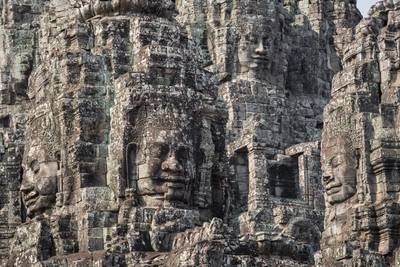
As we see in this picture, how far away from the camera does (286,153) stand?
243ft

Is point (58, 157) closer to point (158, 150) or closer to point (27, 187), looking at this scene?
point (27, 187)

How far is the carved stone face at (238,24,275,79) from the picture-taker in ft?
258

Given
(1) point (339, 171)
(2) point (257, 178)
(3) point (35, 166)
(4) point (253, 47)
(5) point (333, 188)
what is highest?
(4) point (253, 47)

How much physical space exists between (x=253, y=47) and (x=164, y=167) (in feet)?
92.4

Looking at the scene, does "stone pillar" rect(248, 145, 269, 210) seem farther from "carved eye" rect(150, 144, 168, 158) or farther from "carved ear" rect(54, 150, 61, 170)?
"carved eye" rect(150, 144, 168, 158)

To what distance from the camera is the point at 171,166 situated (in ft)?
168

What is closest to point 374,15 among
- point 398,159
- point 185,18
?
point 398,159

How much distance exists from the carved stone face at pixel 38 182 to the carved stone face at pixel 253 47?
2614 centimetres

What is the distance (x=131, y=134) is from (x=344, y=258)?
20.9ft

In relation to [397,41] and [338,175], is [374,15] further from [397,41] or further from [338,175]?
[338,175]

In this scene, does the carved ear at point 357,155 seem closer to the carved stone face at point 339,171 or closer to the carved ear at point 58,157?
the carved stone face at point 339,171

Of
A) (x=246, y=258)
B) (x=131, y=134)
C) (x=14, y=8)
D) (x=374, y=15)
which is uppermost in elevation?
(x=14, y=8)

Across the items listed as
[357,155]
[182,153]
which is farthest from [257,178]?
[182,153]

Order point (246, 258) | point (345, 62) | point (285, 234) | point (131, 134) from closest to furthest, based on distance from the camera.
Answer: point (246, 258)
point (131, 134)
point (345, 62)
point (285, 234)
